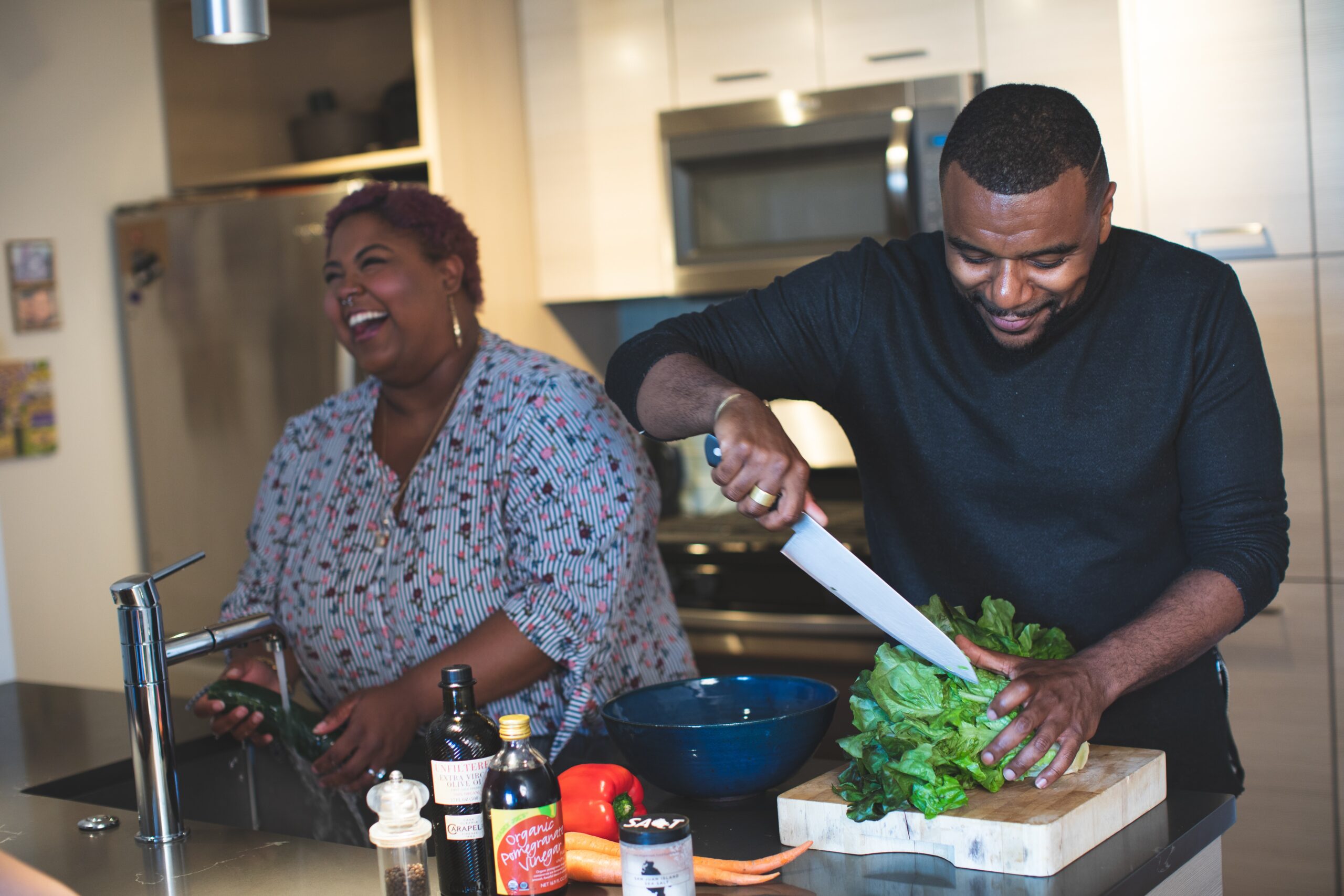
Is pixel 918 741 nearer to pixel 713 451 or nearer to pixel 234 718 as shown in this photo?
pixel 713 451

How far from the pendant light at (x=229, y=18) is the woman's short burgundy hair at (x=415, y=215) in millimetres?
450

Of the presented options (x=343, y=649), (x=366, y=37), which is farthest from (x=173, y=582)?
(x=343, y=649)

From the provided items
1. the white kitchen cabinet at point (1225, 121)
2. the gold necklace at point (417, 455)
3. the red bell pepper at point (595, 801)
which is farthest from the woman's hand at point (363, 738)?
the white kitchen cabinet at point (1225, 121)

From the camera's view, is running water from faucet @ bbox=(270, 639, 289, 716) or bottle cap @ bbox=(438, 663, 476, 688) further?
running water from faucet @ bbox=(270, 639, 289, 716)

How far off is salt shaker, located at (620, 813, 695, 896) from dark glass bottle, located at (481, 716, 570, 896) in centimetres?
7

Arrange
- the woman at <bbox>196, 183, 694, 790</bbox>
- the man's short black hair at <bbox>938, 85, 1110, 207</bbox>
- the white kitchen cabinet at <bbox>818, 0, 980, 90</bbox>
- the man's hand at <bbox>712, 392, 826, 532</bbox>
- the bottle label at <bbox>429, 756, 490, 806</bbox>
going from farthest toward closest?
the white kitchen cabinet at <bbox>818, 0, 980, 90</bbox>
the woman at <bbox>196, 183, 694, 790</bbox>
the man's short black hair at <bbox>938, 85, 1110, 207</bbox>
the man's hand at <bbox>712, 392, 826, 532</bbox>
the bottle label at <bbox>429, 756, 490, 806</bbox>

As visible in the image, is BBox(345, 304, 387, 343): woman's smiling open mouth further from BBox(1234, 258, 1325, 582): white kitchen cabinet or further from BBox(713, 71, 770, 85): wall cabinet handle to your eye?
BBox(1234, 258, 1325, 582): white kitchen cabinet

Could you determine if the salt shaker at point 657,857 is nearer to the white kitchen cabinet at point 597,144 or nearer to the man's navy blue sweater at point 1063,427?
the man's navy blue sweater at point 1063,427

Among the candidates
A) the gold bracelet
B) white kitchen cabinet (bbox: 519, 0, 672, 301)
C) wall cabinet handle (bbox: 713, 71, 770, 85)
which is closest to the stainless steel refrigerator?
white kitchen cabinet (bbox: 519, 0, 672, 301)

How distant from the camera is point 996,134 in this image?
1.36 m

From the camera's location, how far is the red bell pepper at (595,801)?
1.22 meters

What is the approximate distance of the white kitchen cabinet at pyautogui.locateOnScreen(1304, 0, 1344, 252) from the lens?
102 inches

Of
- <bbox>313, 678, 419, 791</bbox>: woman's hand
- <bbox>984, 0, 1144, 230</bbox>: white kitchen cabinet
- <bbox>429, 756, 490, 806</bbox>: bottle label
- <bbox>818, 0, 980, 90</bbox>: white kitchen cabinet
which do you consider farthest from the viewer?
<bbox>818, 0, 980, 90</bbox>: white kitchen cabinet

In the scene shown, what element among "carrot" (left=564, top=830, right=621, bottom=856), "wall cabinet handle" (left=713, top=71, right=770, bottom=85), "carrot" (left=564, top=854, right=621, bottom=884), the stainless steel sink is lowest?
the stainless steel sink
